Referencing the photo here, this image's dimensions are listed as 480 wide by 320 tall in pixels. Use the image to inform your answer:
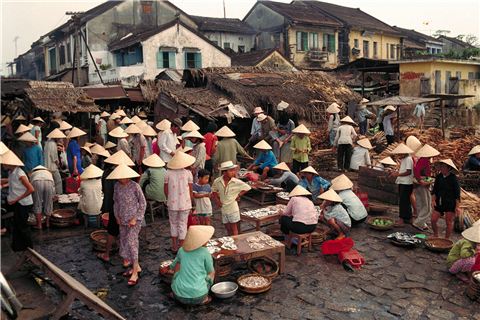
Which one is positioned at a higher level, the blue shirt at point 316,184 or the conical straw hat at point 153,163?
the conical straw hat at point 153,163

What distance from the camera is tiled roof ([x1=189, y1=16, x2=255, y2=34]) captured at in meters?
33.8

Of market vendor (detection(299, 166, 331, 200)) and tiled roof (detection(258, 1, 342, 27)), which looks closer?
market vendor (detection(299, 166, 331, 200))

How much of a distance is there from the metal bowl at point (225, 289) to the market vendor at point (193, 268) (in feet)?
0.88

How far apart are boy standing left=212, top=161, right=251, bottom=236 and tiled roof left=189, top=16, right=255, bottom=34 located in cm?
2906

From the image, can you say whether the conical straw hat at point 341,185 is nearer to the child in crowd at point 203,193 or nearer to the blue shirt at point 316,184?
the blue shirt at point 316,184

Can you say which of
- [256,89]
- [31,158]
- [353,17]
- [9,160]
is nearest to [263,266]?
[9,160]

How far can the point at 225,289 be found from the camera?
563 centimetres

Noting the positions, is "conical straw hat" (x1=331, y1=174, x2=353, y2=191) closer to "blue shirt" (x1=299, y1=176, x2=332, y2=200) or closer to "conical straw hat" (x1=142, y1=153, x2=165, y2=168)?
"blue shirt" (x1=299, y1=176, x2=332, y2=200)

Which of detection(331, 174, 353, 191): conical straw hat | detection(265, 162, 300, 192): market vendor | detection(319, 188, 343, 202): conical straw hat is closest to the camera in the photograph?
detection(319, 188, 343, 202): conical straw hat

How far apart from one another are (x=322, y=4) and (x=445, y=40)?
16.4 meters

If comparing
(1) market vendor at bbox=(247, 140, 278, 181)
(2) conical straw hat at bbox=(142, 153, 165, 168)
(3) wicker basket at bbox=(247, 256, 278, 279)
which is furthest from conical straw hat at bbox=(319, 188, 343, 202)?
(2) conical straw hat at bbox=(142, 153, 165, 168)

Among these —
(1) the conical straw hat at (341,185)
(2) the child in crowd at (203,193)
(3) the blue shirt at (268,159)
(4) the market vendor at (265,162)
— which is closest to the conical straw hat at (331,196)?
(1) the conical straw hat at (341,185)

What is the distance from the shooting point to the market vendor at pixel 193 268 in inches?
201

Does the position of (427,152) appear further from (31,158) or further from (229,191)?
(31,158)
